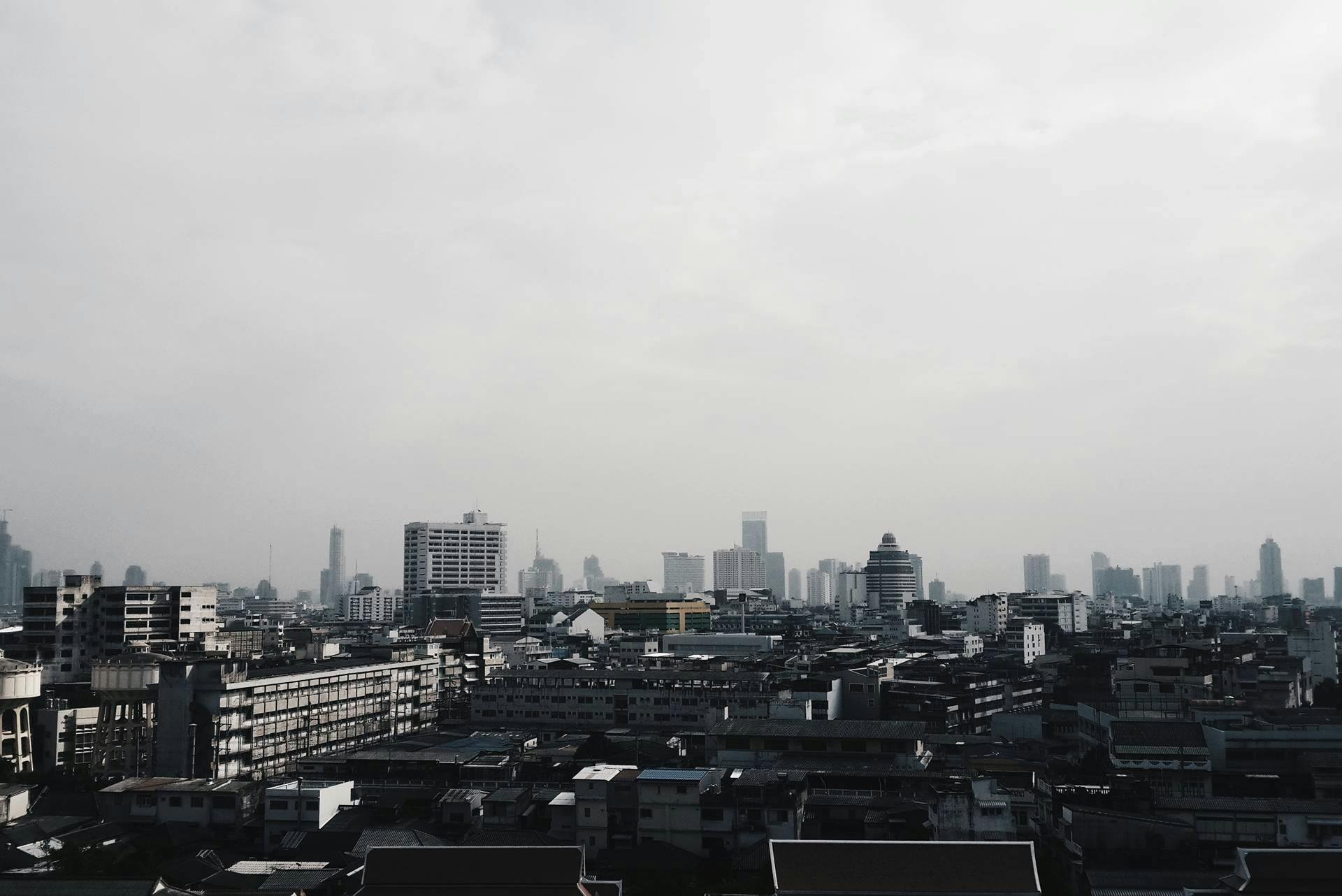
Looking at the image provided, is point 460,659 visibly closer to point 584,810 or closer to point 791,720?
point 791,720

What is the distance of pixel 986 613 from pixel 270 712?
10006cm

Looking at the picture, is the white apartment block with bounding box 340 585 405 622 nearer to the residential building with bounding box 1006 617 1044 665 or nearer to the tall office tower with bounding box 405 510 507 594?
the tall office tower with bounding box 405 510 507 594

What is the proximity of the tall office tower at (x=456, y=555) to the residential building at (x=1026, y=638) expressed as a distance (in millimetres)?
70047

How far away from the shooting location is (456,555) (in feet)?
485

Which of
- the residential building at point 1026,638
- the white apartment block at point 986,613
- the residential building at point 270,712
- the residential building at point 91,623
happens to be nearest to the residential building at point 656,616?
the white apartment block at point 986,613

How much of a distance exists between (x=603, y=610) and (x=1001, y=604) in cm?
4824

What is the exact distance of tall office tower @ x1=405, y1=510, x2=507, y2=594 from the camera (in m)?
146

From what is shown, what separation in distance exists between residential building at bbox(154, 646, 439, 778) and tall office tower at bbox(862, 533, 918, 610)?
11910cm

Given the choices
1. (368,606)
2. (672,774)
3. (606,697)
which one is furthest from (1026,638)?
(368,606)

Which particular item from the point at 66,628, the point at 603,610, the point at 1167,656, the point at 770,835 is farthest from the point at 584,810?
the point at 603,610

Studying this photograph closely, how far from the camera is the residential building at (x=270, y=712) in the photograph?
1729 inches

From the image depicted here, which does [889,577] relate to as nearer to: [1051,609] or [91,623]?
[1051,609]

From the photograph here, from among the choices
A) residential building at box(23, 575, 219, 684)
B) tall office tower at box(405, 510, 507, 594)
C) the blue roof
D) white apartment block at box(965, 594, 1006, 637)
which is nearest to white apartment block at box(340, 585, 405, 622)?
tall office tower at box(405, 510, 507, 594)

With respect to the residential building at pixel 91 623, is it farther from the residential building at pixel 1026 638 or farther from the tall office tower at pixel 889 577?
the tall office tower at pixel 889 577
